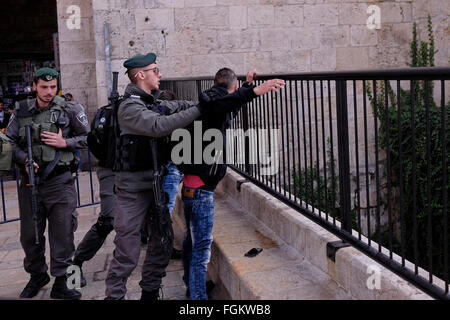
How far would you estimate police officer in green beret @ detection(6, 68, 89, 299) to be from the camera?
14.7ft

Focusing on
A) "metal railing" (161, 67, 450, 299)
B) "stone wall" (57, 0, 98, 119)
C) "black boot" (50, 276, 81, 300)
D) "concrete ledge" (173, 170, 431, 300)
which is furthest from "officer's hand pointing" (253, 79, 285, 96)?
"stone wall" (57, 0, 98, 119)

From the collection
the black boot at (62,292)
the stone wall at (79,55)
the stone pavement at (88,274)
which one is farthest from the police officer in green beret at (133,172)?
the stone wall at (79,55)

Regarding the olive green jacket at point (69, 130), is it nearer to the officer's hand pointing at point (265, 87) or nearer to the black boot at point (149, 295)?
the black boot at point (149, 295)

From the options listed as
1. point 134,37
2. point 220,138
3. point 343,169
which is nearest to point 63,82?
point 134,37

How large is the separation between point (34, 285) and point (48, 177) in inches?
38.8

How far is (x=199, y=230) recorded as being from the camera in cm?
371

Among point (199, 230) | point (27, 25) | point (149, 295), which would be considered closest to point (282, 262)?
point (199, 230)

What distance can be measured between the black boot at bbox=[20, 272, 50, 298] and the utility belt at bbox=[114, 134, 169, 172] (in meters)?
1.65

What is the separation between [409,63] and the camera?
1010cm

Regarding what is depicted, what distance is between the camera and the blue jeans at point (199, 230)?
12.1ft

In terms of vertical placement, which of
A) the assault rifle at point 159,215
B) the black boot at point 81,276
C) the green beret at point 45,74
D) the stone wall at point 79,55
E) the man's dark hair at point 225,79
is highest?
the stone wall at point 79,55

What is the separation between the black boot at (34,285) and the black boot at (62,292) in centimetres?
21

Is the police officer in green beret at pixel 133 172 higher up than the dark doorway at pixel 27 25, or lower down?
lower down

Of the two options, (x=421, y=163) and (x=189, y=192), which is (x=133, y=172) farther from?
(x=421, y=163)
